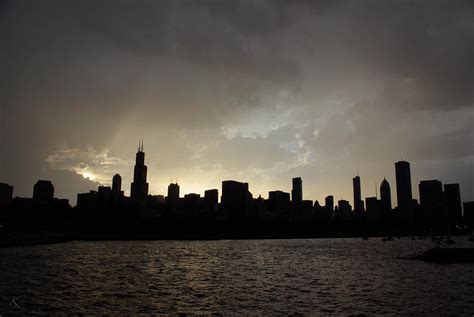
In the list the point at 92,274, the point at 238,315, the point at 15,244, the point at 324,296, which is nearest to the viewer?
the point at 238,315

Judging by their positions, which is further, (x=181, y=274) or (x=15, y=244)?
(x=15, y=244)

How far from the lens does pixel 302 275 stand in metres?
75.8

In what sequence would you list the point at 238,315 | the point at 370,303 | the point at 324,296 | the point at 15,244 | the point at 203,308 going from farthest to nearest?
the point at 15,244 < the point at 324,296 < the point at 370,303 < the point at 203,308 < the point at 238,315

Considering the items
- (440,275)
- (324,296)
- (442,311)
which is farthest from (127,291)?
(440,275)

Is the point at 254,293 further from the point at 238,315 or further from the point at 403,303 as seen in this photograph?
the point at 403,303

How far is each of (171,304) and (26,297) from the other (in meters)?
18.3

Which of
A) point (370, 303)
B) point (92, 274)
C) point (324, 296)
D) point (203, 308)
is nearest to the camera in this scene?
point (203, 308)

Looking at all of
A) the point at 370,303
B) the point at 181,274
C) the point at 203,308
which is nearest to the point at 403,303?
the point at 370,303

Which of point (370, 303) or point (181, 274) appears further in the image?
point (181, 274)

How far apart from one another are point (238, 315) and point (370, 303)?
1756 centimetres

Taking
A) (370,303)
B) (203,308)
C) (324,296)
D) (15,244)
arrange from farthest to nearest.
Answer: (15,244)
(324,296)
(370,303)
(203,308)

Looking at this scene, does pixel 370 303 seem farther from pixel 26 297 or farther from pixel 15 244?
pixel 15 244

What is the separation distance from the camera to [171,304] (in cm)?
4381

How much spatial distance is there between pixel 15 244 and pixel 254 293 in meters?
144
